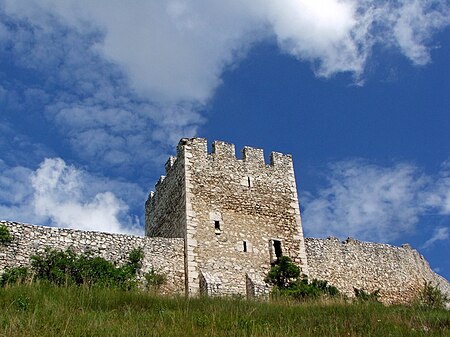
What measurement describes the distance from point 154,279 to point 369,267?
11.5 m

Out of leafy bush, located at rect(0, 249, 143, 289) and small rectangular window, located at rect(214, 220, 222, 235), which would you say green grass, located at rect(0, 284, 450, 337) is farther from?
small rectangular window, located at rect(214, 220, 222, 235)

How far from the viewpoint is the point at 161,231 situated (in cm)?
2273

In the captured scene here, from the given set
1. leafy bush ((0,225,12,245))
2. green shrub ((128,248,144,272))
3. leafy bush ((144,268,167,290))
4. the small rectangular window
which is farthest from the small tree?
leafy bush ((0,225,12,245))

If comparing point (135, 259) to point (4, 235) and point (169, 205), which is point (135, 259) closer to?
point (169, 205)

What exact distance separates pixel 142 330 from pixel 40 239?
32.4ft

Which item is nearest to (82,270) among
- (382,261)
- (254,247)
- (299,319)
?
(254,247)

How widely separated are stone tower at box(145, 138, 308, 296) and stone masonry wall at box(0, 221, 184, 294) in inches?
17.1

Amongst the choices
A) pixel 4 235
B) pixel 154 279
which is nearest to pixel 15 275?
pixel 4 235

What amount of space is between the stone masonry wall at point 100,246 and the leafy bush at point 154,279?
0.52ft

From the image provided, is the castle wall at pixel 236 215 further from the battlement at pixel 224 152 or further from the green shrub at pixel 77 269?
the green shrub at pixel 77 269

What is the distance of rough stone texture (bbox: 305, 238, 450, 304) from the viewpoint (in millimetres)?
24125

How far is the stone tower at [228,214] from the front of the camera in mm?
19500

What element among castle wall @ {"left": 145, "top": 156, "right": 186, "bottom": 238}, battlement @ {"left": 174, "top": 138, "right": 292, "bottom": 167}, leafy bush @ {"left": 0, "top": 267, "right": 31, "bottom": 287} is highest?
battlement @ {"left": 174, "top": 138, "right": 292, "bottom": 167}

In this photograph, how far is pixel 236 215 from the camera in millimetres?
20891
